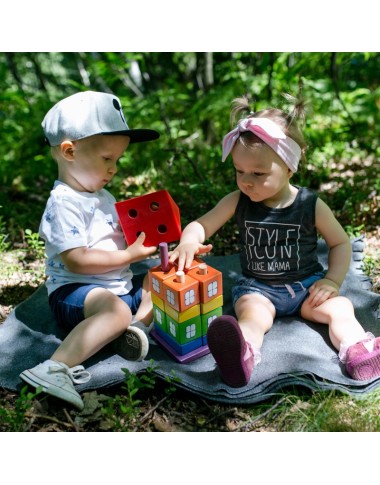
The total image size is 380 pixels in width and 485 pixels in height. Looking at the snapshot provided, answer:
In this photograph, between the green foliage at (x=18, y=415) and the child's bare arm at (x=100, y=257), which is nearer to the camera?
the green foliage at (x=18, y=415)

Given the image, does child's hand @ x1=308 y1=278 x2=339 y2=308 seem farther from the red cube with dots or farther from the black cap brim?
the black cap brim

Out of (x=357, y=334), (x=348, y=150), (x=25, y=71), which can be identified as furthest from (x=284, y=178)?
(x=25, y=71)

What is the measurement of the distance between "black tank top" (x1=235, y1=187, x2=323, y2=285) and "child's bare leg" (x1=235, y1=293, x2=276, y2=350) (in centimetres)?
15

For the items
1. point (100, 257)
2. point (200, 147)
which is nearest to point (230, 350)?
point (100, 257)

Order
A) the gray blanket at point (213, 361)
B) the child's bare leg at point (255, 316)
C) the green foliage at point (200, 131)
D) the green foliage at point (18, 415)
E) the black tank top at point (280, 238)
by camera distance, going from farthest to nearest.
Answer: the green foliage at point (200, 131) → the black tank top at point (280, 238) → the child's bare leg at point (255, 316) → the gray blanket at point (213, 361) → the green foliage at point (18, 415)

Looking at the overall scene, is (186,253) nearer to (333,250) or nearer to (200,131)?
(333,250)

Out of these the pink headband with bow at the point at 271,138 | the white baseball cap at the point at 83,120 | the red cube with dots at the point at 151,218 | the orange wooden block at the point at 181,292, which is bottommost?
the orange wooden block at the point at 181,292

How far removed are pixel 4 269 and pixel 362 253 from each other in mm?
2372

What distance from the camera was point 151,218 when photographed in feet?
8.08

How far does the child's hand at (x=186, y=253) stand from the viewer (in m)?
2.27

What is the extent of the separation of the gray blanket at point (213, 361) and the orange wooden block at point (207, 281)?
317 millimetres

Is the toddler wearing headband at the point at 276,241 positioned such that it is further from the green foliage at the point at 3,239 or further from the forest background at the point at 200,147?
the green foliage at the point at 3,239

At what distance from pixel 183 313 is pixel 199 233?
1.78 feet

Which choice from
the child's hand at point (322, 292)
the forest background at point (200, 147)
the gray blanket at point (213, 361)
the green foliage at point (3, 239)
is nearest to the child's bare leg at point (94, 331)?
the gray blanket at point (213, 361)
